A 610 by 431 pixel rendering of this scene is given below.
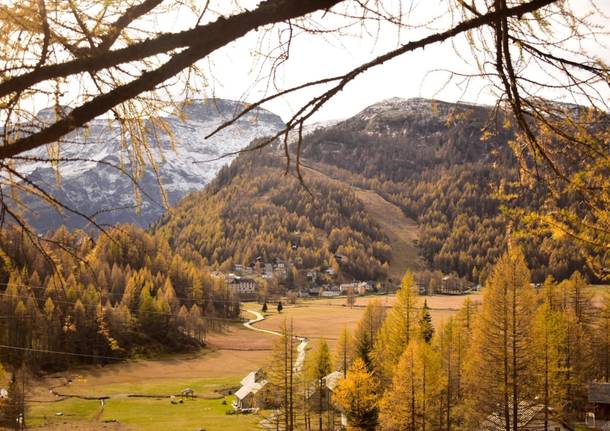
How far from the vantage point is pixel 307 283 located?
477 feet

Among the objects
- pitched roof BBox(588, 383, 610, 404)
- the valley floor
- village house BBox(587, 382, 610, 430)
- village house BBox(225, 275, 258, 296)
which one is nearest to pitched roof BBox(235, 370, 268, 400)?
the valley floor

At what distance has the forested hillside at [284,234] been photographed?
161 metres

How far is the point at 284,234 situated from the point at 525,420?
149 m

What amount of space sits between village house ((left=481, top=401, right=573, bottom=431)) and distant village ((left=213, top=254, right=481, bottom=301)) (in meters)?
96.7

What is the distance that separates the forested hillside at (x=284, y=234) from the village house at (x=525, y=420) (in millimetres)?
120221

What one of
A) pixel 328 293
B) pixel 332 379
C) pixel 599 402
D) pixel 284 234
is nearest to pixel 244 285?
pixel 328 293

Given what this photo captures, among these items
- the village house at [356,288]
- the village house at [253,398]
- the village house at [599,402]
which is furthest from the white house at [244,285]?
the village house at [599,402]

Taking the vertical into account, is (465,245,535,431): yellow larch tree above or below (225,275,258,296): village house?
above

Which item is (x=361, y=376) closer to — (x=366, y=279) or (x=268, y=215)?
(x=366, y=279)

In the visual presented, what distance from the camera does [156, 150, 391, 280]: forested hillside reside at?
16075 centimetres

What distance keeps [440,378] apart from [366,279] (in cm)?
13728

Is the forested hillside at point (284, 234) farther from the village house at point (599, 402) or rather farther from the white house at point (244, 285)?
the village house at point (599, 402)

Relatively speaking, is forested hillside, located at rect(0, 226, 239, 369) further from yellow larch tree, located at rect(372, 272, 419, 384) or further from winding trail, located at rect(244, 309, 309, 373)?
yellow larch tree, located at rect(372, 272, 419, 384)

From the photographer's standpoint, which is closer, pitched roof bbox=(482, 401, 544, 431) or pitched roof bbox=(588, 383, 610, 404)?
pitched roof bbox=(482, 401, 544, 431)
